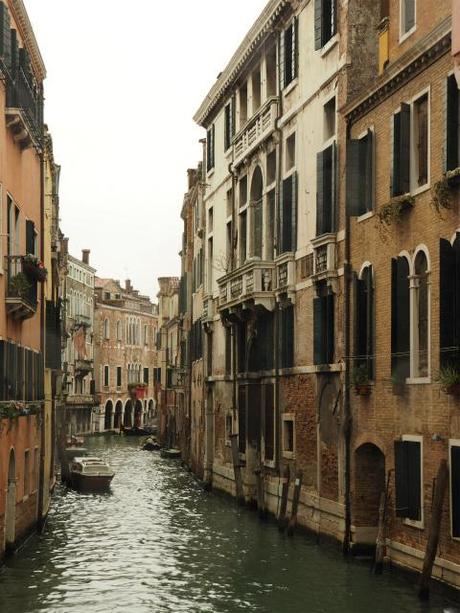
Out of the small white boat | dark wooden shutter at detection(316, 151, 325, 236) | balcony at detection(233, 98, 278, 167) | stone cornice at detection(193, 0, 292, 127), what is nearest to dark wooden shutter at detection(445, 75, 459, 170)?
dark wooden shutter at detection(316, 151, 325, 236)

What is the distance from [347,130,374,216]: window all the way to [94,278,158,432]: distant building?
61.0m

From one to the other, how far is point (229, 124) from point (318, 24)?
872 centimetres

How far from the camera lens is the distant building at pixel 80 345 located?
228 feet

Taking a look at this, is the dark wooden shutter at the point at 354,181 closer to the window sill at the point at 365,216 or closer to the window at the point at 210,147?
the window sill at the point at 365,216

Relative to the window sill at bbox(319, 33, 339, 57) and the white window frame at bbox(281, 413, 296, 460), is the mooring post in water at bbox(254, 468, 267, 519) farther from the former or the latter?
the window sill at bbox(319, 33, 339, 57)

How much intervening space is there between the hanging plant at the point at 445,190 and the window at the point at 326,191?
4931 mm

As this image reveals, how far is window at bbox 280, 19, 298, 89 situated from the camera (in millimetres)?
22341

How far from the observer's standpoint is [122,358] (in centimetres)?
8212

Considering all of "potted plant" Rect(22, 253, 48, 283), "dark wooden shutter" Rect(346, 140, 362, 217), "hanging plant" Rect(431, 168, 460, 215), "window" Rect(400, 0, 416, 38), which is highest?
"window" Rect(400, 0, 416, 38)

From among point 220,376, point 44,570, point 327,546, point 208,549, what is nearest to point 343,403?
point 327,546

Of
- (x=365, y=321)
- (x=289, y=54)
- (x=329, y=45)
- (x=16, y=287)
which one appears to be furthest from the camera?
(x=289, y=54)

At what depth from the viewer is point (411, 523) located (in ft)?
50.5

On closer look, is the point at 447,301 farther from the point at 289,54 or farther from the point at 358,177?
the point at 289,54

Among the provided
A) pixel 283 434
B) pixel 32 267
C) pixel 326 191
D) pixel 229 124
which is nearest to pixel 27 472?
pixel 32 267
